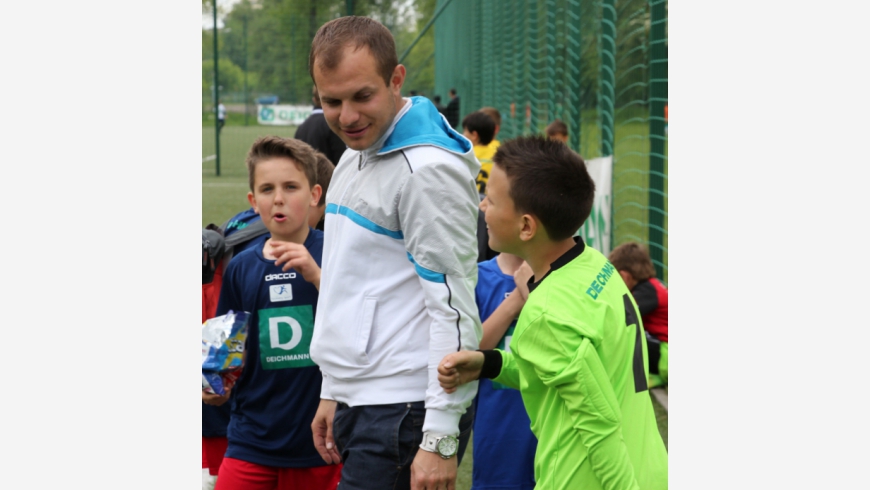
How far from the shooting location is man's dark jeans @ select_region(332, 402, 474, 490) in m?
2.11

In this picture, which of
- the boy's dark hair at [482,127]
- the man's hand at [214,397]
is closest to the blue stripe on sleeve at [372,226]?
the man's hand at [214,397]

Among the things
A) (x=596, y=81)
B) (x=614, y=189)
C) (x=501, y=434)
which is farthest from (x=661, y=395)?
(x=501, y=434)

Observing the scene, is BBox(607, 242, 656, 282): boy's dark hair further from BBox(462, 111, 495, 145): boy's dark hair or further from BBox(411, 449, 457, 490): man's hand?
BBox(411, 449, 457, 490): man's hand

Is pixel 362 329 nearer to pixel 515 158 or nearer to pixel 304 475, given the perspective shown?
pixel 515 158

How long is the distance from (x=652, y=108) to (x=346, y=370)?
3.72m

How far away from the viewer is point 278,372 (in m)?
2.90

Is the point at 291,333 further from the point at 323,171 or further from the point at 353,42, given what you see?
the point at 353,42

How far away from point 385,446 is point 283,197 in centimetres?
112

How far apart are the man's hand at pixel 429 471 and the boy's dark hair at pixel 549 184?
2.06ft

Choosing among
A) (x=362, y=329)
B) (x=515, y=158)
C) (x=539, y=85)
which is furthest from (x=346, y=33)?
(x=539, y=85)

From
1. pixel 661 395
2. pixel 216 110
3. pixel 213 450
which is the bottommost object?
pixel 661 395

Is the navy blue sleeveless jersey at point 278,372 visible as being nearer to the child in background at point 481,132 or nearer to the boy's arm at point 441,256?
the boy's arm at point 441,256

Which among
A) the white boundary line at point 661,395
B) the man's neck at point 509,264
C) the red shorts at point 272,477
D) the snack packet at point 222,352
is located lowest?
the white boundary line at point 661,395

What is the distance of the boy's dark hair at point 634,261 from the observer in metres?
5.41
